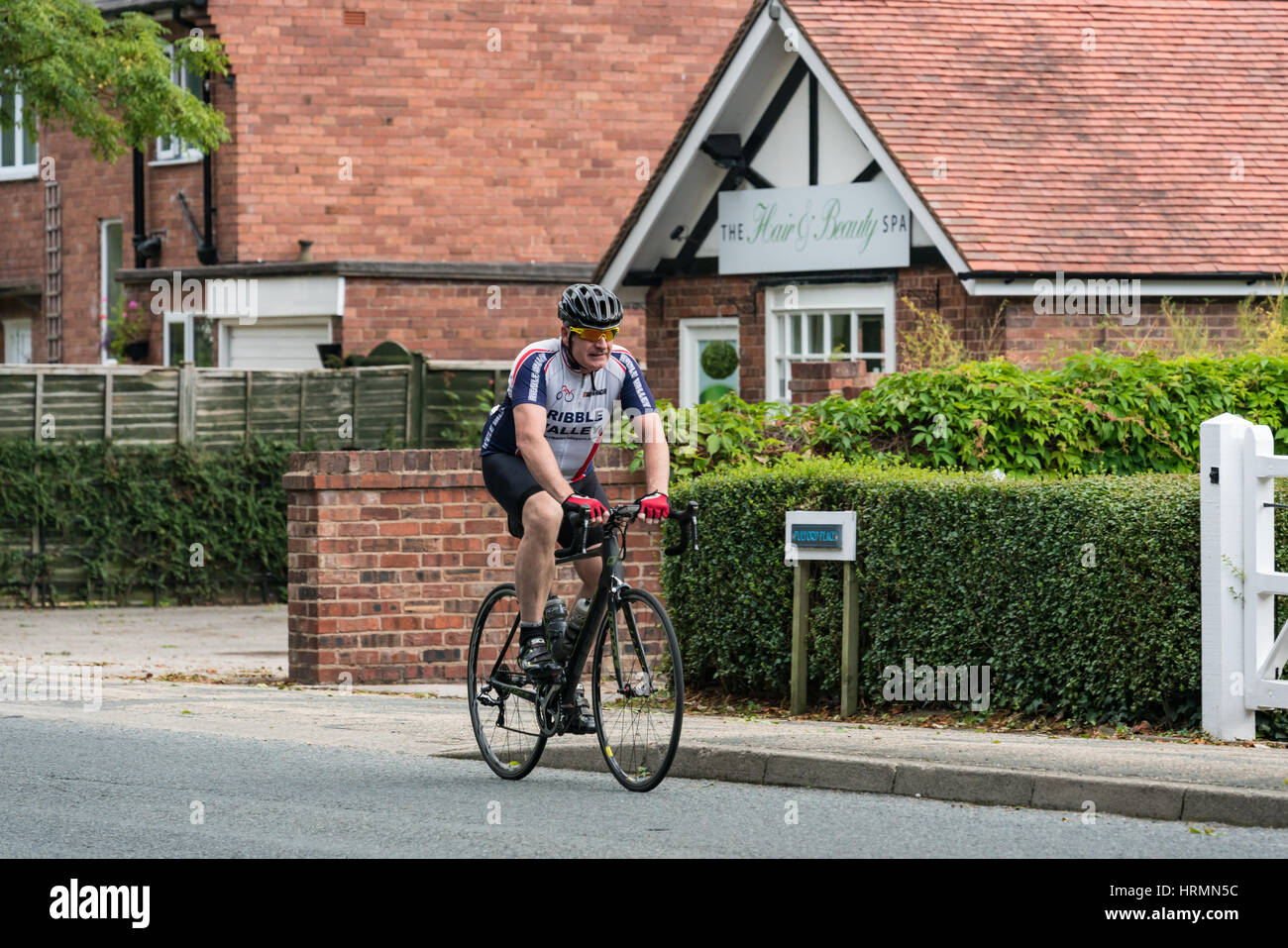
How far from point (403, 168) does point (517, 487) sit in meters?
17.1

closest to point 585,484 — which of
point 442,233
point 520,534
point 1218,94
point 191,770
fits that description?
point 520,534

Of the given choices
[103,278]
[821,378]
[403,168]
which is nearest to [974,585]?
[821,378]

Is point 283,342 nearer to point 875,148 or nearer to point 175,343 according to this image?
point 175,343

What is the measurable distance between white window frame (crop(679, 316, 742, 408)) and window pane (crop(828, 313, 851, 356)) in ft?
4.45

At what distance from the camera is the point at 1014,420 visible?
495 inches

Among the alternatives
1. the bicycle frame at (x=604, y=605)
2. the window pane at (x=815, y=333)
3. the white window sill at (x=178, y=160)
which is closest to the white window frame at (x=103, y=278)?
the white window sill at (x=178, y=160)

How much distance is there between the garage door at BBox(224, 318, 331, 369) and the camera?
80.3 ft

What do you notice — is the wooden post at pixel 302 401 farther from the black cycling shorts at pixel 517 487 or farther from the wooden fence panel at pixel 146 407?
the black cycling shorts at pixel 517 487

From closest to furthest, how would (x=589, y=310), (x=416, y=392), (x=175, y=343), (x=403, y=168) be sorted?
(x=589, y=310) < (x=416, y=392) < (x=403, y=168) < (x=175, y=343)

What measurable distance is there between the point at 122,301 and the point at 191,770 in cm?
1788

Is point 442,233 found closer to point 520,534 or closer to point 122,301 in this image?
point 122,301

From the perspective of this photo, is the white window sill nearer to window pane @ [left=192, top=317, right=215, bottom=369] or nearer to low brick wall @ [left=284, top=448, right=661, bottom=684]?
window pane @ [left=192, top=317, right=215, bottom=369]

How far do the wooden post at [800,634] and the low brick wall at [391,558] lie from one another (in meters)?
2.59

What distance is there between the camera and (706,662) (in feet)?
37.8
